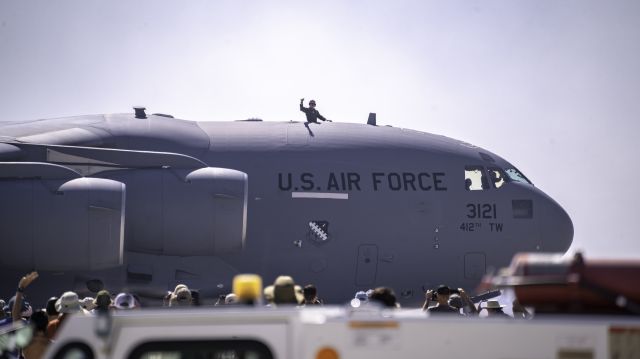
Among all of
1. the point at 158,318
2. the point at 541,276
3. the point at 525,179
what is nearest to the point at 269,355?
the point at 158,318

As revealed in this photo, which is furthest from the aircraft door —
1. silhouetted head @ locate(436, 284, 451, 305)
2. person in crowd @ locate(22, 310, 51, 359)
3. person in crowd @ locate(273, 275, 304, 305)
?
person in crowd @ locate(273, 275, 304, 305)

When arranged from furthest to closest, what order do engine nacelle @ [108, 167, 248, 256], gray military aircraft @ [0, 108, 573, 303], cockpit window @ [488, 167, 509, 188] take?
cockpit window @ [488, 167, 509, 188] → engine nacelle @ [108, 167, 248, 256] → gray military aircraft @ [0, 108, 573, 303]

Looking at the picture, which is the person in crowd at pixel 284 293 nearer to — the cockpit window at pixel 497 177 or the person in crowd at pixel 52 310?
the person in crowd at pixel 52 310

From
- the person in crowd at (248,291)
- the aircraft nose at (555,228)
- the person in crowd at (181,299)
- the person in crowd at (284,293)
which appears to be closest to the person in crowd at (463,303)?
the person in crowd at (181,299)

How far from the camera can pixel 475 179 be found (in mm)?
21062

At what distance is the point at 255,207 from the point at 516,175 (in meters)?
6.15

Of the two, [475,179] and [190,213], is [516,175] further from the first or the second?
[190,213]

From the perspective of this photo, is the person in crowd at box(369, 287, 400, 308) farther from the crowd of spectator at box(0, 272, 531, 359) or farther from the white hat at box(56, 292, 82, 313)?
the white hat at box(56, 292, 82, 313)

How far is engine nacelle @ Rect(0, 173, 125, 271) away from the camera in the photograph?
1755cm

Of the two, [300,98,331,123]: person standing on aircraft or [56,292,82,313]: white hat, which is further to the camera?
[300,98,331,123]: person standing on aircraft

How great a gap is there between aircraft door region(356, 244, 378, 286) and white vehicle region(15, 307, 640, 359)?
50.2 ft

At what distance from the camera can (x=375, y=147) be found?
20734mm

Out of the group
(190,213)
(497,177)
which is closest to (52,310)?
(190,213)

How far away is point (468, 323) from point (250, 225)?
596 inches
